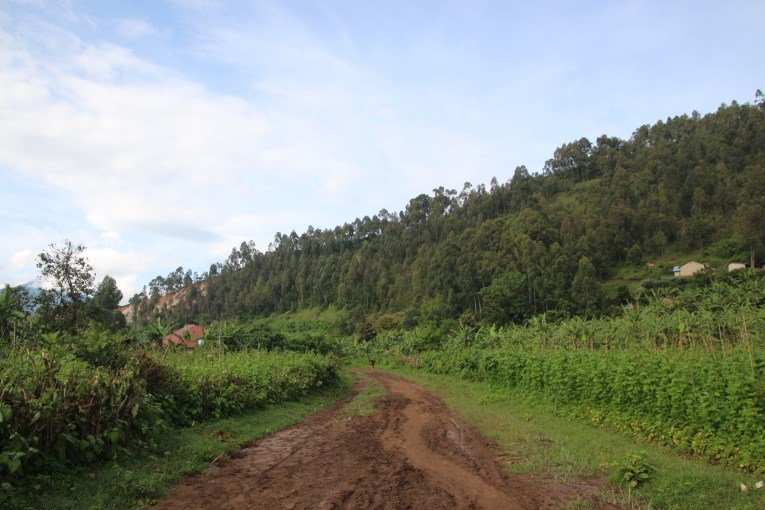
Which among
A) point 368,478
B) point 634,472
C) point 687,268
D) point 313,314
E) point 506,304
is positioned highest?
point 687,268

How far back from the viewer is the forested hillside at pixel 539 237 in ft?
200

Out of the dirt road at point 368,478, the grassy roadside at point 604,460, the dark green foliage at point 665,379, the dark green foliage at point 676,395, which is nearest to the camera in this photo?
the dirt road at point 368,478

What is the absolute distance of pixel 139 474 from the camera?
625cm

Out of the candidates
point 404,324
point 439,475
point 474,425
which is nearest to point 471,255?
point 404,324

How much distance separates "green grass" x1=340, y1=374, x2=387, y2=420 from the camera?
13.4m

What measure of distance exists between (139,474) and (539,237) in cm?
6623

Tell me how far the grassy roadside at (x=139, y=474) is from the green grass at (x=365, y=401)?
11.9 ft

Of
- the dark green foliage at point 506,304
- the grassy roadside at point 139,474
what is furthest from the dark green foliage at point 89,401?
the dark green foliage at point 506,304

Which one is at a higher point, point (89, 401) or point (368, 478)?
point (89, 401)

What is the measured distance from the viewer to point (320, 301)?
10619 centimetres

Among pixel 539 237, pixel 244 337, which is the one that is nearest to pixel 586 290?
pixel 539 237

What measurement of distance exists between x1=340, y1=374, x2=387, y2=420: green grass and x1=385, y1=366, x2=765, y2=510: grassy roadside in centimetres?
293

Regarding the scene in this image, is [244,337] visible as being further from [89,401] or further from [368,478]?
[368,478]

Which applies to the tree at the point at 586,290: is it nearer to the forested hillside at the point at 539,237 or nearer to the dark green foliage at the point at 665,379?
the forested hillside at the point at 539,237
